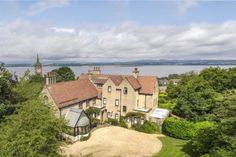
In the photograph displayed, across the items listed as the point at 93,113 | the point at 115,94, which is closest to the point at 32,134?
the point at 93,113

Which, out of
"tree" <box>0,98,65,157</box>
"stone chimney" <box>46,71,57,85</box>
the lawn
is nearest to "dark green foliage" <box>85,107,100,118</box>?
"stone chimney" <box>46,71,57,85</box>

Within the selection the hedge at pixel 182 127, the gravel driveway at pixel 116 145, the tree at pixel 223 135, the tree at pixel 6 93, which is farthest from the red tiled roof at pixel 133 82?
the tree at pixel 6 93

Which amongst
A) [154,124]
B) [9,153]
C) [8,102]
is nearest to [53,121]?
[9,153]

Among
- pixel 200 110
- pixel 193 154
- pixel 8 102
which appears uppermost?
pixel 8 102

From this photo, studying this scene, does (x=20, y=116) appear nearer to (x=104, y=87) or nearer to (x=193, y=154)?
(x=193, y=154)

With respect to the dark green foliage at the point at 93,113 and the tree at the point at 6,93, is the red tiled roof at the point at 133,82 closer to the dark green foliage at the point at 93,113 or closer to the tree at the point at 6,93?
the dark green foliage at the point at 93,113

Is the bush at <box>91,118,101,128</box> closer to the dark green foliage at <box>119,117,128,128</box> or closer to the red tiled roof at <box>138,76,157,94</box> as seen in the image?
the dark green foliage at <box>119,117,128,128</box>
